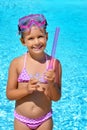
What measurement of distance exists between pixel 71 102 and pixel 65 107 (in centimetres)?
25

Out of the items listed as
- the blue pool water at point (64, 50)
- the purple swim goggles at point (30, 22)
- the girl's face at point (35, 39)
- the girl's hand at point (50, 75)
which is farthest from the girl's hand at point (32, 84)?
the blue pool water at point (64, 50)

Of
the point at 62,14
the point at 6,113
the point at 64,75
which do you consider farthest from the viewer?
the point at 62,14

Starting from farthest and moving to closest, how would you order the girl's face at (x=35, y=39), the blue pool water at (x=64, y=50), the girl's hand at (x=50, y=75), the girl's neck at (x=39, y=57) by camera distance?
the blue pool water at (x=64, y=50) → the girl's neck at (x=39, y=57) → the girl's face at (x=35, y=39) → the girl's hand at (x=50, y=75)

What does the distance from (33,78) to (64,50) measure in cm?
690

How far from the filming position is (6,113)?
600 centimetres

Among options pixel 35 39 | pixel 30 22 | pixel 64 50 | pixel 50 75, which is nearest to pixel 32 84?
pixel 50 75

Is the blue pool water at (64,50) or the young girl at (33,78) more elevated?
the young girl at (33,78)

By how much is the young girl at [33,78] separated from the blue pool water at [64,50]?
87.4 inches

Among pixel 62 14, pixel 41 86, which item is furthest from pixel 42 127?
pixel 62 14

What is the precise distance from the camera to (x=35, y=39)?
10.3 feet

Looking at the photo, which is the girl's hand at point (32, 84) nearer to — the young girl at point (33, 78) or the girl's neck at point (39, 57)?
the young girl at point (33, 78)

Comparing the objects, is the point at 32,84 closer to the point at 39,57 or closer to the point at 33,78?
the point at 33,78

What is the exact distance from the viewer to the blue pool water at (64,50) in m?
6.03

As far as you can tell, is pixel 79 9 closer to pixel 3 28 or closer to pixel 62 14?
pixel 62 14
